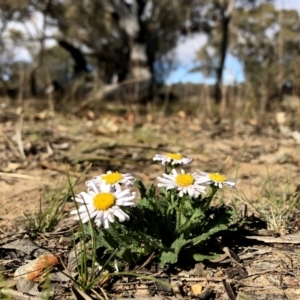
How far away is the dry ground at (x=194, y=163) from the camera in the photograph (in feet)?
4.27

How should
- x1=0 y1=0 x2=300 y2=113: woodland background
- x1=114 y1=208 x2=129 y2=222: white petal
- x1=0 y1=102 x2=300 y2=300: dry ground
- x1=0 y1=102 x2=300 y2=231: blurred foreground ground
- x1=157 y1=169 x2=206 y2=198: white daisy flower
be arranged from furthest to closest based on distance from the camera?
x1=0 y1=0 x2=300 y2=113: woodland background < x1=0 y1=102 x2=300 y2=231: blurred foreground ground < x1=0 y1=102 x2=300 y2=300: dry ground < x1=157 y1=169 x2=206 y2=198: white daisy flower < x1=114 y1=208 x2=129 y2=222: white petal

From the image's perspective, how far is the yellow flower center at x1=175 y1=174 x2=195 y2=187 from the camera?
3.91 feet

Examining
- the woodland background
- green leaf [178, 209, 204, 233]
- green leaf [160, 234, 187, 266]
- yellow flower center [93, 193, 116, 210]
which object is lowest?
green leaf [160, 234, 187, 266]

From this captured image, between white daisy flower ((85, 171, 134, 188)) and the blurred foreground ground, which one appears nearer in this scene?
white daisy flower ((85, 171, 134, 188))

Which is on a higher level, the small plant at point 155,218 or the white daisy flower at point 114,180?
the white daisy flower at point 114,180

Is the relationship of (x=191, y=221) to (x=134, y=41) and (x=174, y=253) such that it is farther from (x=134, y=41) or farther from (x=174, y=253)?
(x=134, y=41)

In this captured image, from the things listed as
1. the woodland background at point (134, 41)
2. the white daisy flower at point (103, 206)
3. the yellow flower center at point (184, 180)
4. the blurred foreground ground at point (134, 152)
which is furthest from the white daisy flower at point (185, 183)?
the woodland background at point (134, 41)

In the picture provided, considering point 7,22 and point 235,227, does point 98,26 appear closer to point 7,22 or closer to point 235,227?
point 7,22

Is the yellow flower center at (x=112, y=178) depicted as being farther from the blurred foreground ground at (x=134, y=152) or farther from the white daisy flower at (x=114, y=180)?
the blurred foreground ground at (x=134, y=152)

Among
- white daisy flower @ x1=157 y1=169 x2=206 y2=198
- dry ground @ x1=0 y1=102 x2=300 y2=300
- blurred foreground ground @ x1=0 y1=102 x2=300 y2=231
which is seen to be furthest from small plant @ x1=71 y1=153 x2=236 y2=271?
blurred foreground ground @ x1=0 y1=102 x2=300 y2=231

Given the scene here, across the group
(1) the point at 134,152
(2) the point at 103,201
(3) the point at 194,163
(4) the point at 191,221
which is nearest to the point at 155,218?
(4) the point at 191,221

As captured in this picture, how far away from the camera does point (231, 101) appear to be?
20.7 ft

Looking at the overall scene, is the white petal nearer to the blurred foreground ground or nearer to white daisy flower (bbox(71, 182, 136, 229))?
white daisy flower (bbox(71, 182, 136, 229))

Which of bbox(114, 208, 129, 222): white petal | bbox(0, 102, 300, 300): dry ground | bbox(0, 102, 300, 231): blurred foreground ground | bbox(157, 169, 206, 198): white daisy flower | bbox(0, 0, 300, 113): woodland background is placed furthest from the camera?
bbox(0, 0, 300, 113): woodland background
